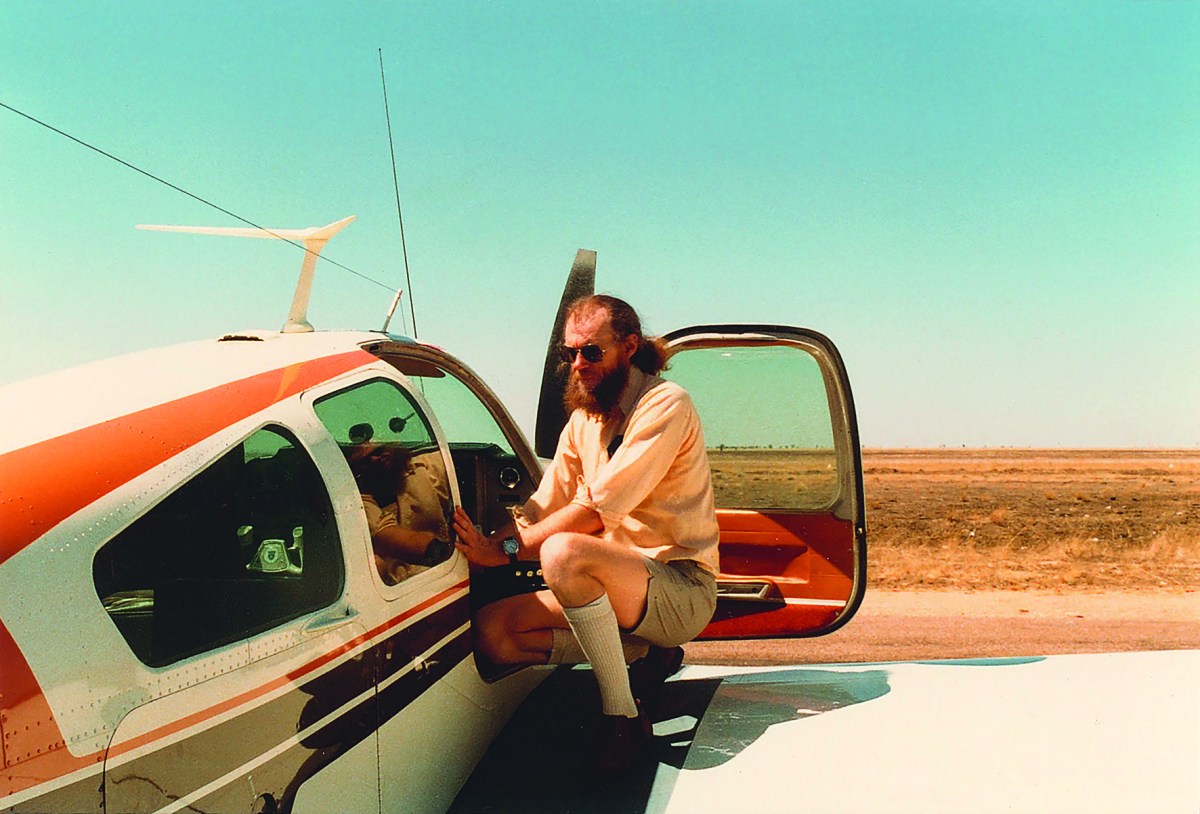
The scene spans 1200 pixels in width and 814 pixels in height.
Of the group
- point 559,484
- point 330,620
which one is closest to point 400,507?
point 330,620

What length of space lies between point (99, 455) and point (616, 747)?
1764 millimetres

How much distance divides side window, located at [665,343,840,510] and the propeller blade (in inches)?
21.1

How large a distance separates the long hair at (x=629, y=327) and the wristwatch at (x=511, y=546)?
82 centimetres

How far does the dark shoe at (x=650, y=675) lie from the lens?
349cm

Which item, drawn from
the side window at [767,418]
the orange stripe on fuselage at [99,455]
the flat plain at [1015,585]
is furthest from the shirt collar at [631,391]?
the flat plain at [1015,585]

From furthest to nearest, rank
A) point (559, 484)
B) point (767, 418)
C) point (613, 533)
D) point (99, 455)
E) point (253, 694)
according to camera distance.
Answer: point (767, 418), point (559, 484), point (613, 533), point (253, 694), point (99, 455)

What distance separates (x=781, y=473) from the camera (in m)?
4.60

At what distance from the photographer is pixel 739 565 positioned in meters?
4.49

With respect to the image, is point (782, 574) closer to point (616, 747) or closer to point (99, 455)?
point (616, 747)

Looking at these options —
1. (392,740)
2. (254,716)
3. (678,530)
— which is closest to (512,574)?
(678,530)

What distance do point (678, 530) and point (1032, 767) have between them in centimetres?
128

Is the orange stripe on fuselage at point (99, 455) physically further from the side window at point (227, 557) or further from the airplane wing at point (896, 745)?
the airplane wing at point (896, 745)

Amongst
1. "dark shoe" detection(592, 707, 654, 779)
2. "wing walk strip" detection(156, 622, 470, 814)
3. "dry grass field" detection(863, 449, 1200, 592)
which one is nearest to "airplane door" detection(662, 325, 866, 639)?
"dark shoe" detection(592, 707, 654, 779)

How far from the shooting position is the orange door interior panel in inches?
169
